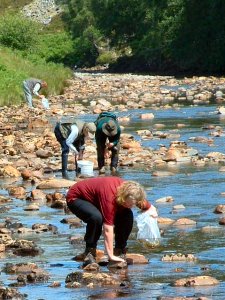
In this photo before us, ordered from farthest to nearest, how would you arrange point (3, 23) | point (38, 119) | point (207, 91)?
point (3, 23) → point (207, 91) → point (38, 119)

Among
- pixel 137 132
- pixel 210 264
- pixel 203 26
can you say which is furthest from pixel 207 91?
pixel 210 264

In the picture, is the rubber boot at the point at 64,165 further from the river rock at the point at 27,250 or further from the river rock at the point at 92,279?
the river rock at the point at 92,279

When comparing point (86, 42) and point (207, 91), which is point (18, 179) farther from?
point (86, 42)

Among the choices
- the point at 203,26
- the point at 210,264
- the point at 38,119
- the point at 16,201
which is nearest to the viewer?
the point at 210,264

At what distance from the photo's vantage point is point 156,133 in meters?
29.0

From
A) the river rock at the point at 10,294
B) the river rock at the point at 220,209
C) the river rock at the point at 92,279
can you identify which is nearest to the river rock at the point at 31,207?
the river rock at the point at 220,209

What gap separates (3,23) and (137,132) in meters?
57.1

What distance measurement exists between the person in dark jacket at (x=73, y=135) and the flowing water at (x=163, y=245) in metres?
1.07

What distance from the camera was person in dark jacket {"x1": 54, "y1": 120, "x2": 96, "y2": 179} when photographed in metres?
19.5

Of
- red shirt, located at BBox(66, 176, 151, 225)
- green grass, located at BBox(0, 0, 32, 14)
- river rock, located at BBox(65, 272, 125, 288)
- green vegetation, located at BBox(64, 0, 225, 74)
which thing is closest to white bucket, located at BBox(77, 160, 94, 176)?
red shirt, located at BBox(66, 176, 151, 225)

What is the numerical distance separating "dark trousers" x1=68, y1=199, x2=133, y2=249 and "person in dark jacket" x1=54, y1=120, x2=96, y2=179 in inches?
297

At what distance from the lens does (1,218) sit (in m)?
15.3

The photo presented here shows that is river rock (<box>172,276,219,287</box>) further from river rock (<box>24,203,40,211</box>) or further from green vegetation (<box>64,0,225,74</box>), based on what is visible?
green vegetation (<box>64,0,225,74</box>)

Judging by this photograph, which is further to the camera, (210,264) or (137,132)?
(137,132)
